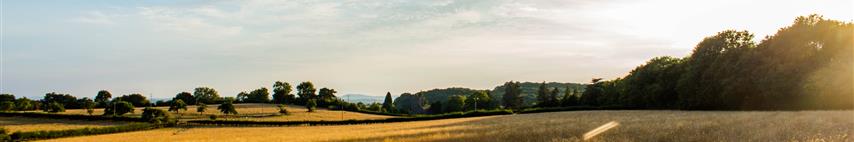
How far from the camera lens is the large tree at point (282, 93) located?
164 meters

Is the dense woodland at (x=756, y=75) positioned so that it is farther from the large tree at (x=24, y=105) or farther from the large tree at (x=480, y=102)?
the large tree at (x=480, y=102)

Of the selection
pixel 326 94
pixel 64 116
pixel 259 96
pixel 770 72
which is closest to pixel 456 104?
pixel 326 94

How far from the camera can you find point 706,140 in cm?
1448

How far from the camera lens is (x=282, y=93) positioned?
165000 millimetres

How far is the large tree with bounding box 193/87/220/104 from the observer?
6574 inches

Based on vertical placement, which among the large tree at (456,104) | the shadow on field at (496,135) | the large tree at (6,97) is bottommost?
the large tree at (456,104)

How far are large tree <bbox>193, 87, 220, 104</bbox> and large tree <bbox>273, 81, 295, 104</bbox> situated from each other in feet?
51.6

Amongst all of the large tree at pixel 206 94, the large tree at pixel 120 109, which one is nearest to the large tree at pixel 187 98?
the large tree at pixel 206 94

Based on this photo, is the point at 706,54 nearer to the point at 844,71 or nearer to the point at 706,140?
the point at 844,71

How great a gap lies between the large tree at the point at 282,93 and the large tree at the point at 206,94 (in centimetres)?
1573

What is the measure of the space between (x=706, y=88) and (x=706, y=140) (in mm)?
62975

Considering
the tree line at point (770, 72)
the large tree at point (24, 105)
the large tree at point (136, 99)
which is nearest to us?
the tree line at point (770, 72)

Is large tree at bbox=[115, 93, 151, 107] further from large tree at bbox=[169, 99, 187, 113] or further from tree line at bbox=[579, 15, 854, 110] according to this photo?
tree line at bbox=[579, 15, 854, 110]

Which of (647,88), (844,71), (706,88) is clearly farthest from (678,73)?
(844,71)
